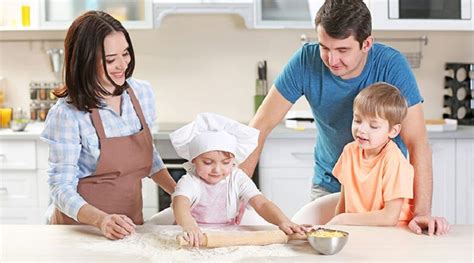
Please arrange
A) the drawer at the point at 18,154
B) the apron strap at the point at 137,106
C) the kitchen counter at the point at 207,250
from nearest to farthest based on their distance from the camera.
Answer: the kitchen counter at the point at 207,250, the apron strap at the point at 137,106, the drawer at the point at 18,154

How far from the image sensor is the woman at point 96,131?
2.14 metres

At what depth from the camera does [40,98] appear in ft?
14.6

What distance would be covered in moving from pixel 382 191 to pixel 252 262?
0.59 m

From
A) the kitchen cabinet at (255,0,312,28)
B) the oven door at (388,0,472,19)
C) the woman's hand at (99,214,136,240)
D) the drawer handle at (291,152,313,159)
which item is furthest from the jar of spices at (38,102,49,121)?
the woman's hand at (99,214,136,240)

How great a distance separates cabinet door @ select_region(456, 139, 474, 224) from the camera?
13.0 ft

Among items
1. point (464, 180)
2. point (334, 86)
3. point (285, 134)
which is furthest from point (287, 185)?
point (334, 86)

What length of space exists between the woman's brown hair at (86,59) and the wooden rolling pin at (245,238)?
52cm

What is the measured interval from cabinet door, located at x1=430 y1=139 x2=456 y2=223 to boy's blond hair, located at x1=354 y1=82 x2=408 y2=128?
5.87 feet

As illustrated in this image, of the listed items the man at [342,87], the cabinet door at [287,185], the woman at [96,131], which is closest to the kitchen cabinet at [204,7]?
the cabinet door at [287,185]

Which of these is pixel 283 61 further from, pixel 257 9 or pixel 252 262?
pixel 252 262

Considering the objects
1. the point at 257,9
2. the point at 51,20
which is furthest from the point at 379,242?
the point at 51,20

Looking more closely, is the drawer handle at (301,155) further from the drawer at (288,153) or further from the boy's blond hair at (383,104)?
the boy's blond hair at (383,104)

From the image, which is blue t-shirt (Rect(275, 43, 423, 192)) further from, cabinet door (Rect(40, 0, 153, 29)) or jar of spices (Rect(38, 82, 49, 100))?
jar of spices (Rect(38, 82, 49, 100))

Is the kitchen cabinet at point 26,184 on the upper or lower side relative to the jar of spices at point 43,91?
lower
